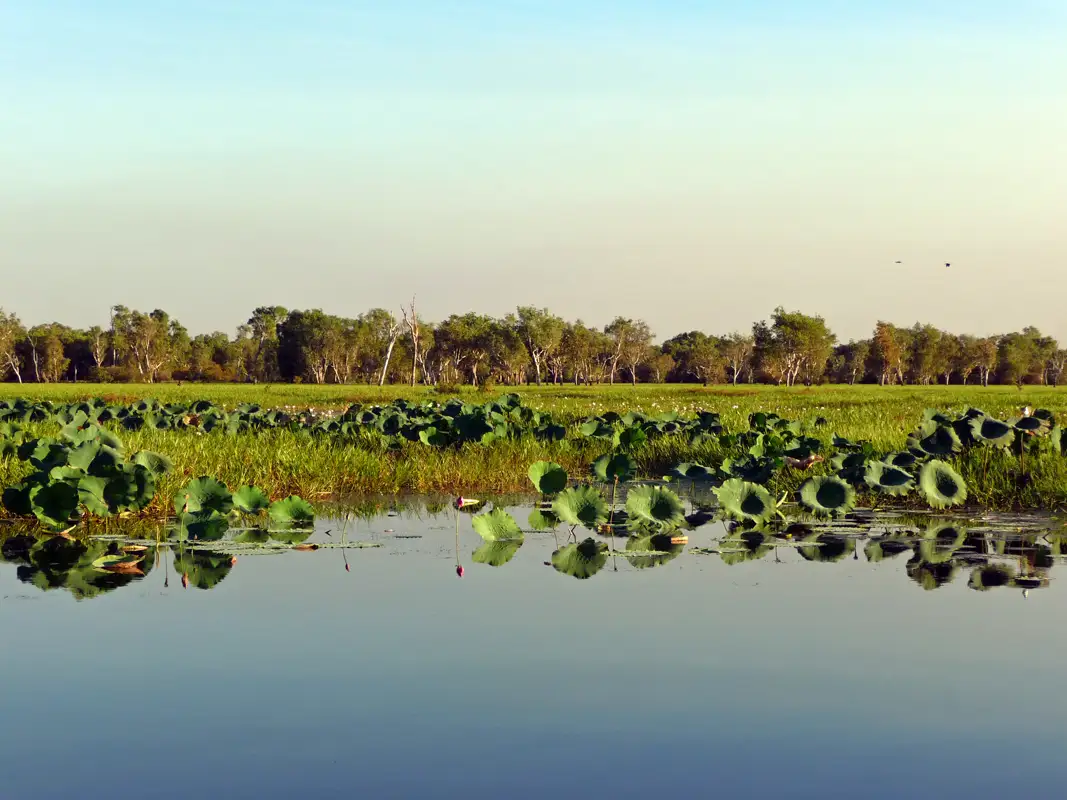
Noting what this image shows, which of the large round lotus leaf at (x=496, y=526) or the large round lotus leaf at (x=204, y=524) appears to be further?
the large round lotus leaf at (x=204, y=524)

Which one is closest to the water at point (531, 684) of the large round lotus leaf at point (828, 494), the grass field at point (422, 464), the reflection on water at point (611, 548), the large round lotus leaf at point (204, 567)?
the large round lotus leaf at point (204, 567)

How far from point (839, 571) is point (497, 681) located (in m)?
3.40

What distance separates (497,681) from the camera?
4.89 metres

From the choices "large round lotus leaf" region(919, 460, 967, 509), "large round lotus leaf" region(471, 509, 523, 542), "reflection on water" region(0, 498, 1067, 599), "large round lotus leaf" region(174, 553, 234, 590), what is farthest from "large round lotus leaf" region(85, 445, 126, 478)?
"large round lotus leaf" region(919, 460, 967, 509)

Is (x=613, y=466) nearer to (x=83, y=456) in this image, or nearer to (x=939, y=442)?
(x=939, y=442)

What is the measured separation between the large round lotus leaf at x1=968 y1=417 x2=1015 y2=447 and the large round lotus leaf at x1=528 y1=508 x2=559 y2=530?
4.22 meters

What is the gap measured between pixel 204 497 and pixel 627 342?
119331 mm

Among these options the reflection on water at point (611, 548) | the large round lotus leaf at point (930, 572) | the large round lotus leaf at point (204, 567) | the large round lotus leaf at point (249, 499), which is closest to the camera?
the large round lotus leaf at point (930, 572)

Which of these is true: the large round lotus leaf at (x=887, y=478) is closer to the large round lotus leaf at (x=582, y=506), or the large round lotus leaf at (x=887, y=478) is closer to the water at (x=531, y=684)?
the water at (x=531, y=684)

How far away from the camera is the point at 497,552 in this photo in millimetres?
8297

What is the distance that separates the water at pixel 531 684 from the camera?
391 cm

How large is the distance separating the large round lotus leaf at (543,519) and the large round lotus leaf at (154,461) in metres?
3.21

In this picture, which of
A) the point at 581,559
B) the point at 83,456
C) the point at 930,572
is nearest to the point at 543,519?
the point at 581,559

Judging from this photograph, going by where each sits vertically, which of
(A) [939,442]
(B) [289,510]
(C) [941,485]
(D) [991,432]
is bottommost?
(B) [289,510]
